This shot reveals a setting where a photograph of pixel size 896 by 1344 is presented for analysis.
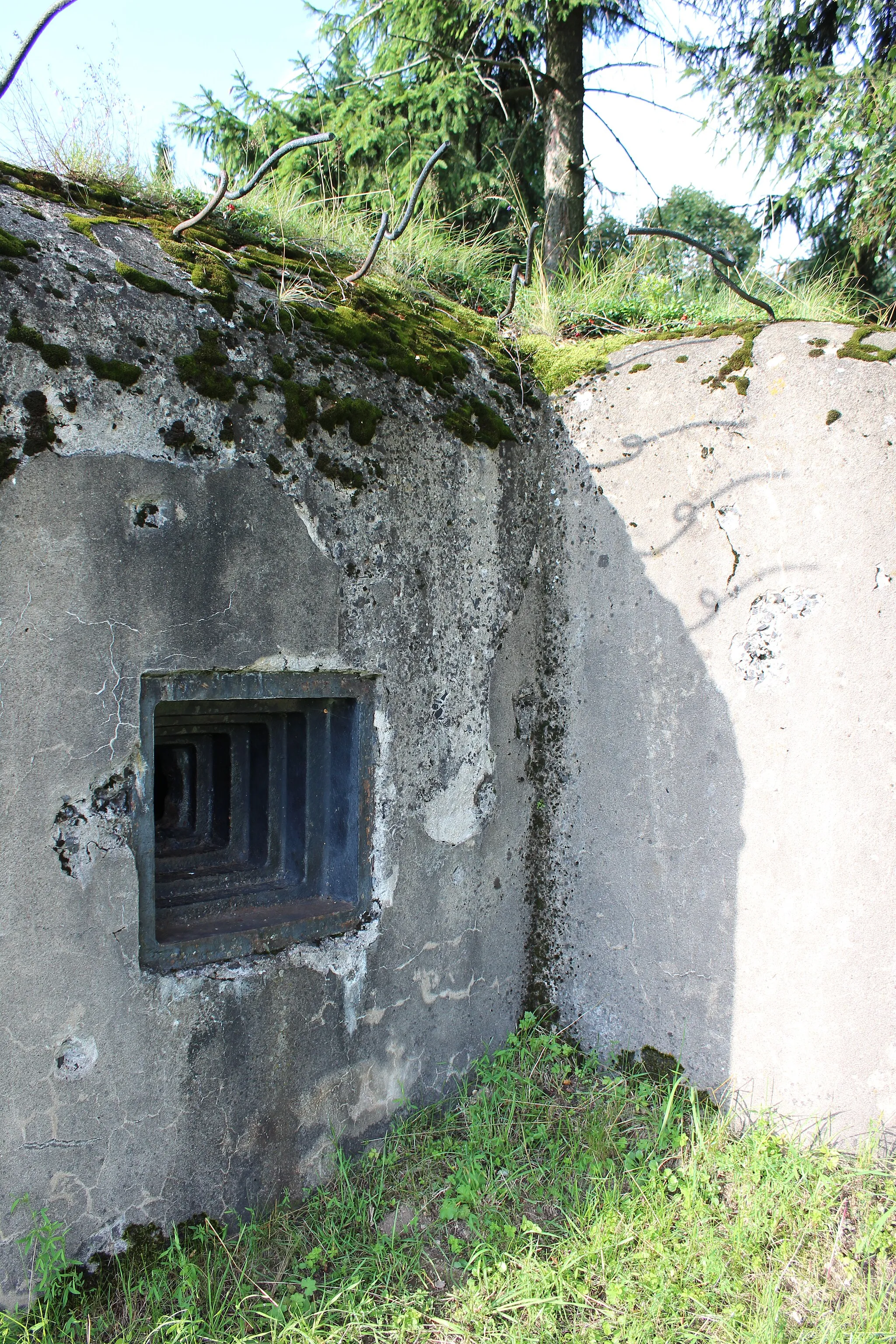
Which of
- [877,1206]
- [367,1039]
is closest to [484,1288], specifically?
[367,1039]

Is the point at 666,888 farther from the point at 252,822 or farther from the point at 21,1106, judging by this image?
the point at 21,1106

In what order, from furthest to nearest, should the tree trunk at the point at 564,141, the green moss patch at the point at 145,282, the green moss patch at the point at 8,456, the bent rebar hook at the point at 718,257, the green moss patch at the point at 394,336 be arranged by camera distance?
the tree trunk at the point at 564,141, the bent rebar hook at the point at 718,257, the green moss patch at the point at 394,336, the green moss patch at the point at 145,282, the green moss patch at the point at 8,456

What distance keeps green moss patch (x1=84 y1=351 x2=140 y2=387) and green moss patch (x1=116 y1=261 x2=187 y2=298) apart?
0.80 ft


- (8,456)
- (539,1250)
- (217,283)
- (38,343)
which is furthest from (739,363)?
(539,1250)

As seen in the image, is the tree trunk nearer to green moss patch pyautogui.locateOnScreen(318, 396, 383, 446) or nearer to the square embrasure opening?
green moss patch pyautogui.locateOnScreen(318, 396, 383, 446)

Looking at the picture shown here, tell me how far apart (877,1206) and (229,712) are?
7.92 ft

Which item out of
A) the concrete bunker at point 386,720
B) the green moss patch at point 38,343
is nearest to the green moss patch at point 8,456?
the concrete bunker at point 386,720

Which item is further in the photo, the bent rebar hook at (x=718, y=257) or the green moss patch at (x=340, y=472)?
the bent rebar hook at (x=718, y=257)

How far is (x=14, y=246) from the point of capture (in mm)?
1977

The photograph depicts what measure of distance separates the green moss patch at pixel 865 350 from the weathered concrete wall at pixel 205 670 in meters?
1.20

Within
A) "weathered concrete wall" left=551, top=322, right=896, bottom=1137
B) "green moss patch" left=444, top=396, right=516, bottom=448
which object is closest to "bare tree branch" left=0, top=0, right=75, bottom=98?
"green moss patch" left=444, top=396, right=516, bottom=448

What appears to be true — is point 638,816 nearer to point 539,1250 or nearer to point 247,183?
point 539,1250

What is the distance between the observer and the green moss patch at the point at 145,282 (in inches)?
85.4

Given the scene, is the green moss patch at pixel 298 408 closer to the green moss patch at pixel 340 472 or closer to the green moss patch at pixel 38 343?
the green moss patch at pixel 340 472
